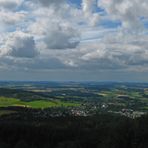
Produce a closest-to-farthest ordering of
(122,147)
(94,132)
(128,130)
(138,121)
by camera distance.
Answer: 1. (122,147)
2. (128,130)
3. (138,121)
4. (94,132)

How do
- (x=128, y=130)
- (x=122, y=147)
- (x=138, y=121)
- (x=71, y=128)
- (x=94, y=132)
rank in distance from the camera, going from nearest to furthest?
(x=122, y=147) → (x=128, y=130) → (x=138, y=121) → (x=94, y=132) → (x=71, y=128)

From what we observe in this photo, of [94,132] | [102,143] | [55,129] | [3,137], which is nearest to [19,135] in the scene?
[3,137]

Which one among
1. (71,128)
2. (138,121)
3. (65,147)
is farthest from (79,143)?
(71,128)

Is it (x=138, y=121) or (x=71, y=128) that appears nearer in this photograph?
(x=138, y=121)

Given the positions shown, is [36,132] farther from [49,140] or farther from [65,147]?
[65,147]

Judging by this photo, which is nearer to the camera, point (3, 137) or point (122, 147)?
point (122, 147)

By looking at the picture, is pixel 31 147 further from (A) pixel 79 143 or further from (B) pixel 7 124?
(B) pixel 7 124

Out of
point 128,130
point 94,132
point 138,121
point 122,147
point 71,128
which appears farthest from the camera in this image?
point 71,128

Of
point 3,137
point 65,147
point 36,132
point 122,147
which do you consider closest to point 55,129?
point 36,132
